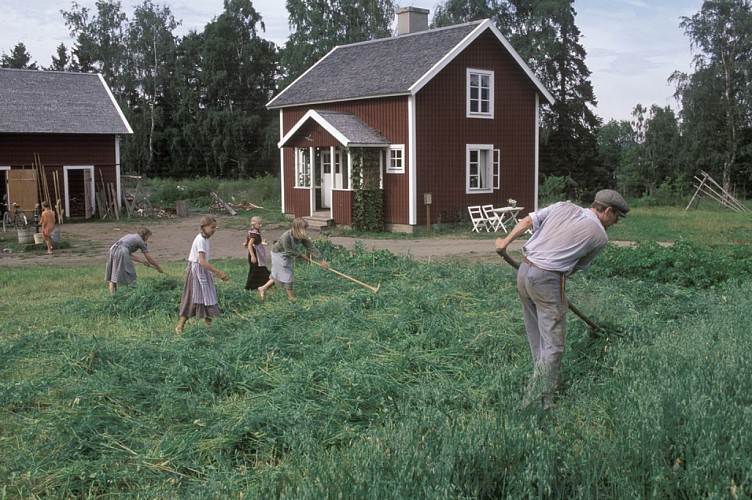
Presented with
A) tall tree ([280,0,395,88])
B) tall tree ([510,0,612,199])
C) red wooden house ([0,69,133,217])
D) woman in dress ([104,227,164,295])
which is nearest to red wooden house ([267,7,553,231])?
red wooden house ([0,69,133,217])

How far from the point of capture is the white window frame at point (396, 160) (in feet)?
78.3

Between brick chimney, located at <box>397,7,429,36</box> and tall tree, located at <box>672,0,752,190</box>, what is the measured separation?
1875 cm

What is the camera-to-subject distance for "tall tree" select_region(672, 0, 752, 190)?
132ft

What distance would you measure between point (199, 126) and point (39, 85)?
19.9 meters

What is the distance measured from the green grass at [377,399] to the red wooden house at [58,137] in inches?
758

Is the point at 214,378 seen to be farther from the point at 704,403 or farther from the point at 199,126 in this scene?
the point at 199,126

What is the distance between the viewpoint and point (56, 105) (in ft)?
97.4

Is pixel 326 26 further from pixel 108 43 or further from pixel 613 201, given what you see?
pixel 613 201

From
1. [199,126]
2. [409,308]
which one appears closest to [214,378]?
[409,308]

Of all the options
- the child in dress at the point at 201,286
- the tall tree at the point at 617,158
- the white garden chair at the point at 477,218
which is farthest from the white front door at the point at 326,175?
the tall tree at the point at 617,158

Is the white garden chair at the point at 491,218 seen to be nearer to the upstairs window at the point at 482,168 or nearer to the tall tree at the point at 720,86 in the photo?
the upstairs window at the point at 482,168

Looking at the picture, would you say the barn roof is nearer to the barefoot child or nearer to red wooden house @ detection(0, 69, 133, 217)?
red wooden house @ detection(0, 69, 133, 217)

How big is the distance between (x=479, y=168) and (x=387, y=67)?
4.59m

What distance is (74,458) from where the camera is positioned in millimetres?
5012
